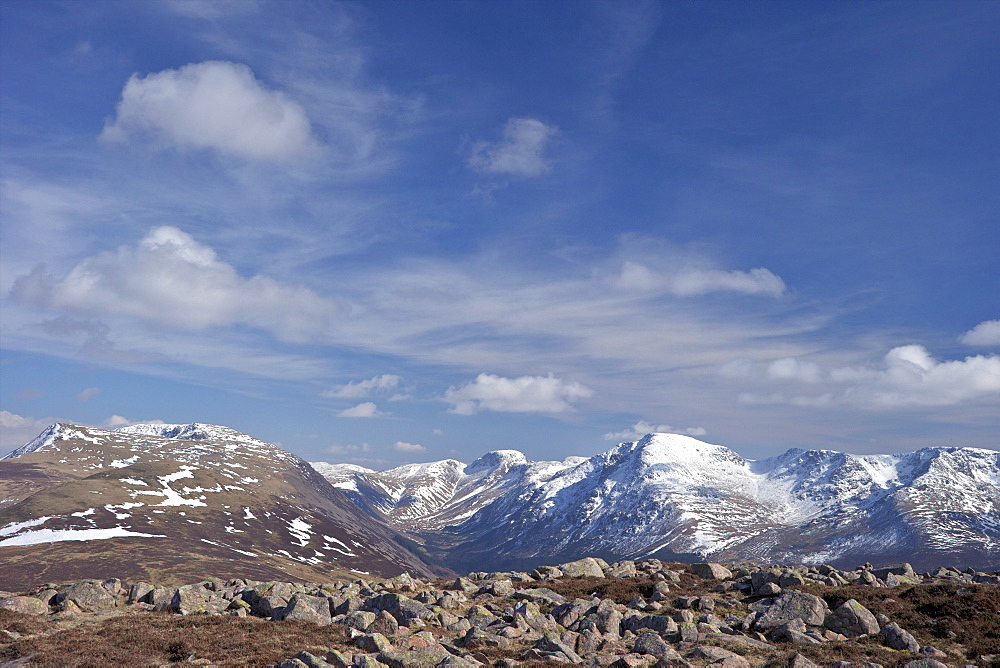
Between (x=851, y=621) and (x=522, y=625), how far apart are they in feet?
72.4

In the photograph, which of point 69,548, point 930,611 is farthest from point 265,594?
point 69,548

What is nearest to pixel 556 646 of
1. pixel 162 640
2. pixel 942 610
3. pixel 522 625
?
pixel 522 625

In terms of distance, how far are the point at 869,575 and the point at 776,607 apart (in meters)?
A: 23.4

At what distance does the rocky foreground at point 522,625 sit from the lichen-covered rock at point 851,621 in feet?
0.27

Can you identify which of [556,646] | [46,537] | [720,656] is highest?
[556,646]

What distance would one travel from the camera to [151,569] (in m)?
171

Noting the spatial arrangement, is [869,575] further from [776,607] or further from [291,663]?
[291,663]

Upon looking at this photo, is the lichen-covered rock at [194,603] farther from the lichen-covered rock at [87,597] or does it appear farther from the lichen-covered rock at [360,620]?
the lichen-covered rock at [360,620]

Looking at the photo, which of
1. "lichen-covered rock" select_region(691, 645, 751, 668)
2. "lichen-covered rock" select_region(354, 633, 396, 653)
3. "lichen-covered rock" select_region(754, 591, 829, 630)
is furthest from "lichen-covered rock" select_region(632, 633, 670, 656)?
"lichen-covered rock" select_region(354, 633, 396, 653)

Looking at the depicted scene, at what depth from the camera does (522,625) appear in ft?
129

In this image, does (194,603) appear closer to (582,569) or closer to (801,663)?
(582,569)

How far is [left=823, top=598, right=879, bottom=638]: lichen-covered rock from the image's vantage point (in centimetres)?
3775

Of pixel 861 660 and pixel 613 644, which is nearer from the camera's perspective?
pixel 861 660

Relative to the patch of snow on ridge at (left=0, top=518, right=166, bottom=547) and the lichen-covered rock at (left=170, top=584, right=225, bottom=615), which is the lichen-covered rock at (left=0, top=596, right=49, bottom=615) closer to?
the lichen-covered rock at (left=170, top=584, right=225, bottom=615)
